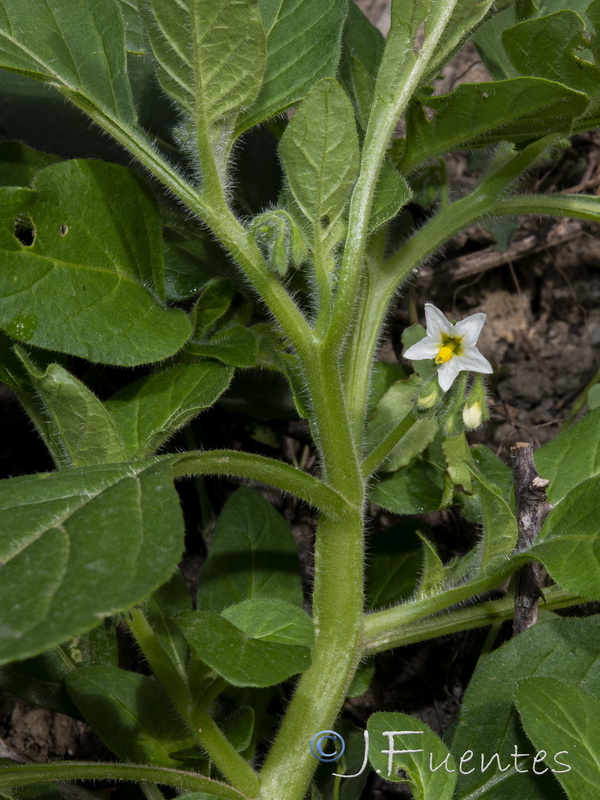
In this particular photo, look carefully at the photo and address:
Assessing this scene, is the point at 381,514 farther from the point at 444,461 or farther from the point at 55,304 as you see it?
the point at 55,304

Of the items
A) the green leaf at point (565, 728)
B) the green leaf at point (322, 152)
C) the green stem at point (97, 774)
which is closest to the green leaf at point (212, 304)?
the green leaf at point (322, 152)

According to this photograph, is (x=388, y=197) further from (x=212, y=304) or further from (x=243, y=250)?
(x=212, y=304)

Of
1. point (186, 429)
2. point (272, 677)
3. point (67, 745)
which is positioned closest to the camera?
point (272, 677)

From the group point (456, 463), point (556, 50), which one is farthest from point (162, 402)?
point (556, 50)

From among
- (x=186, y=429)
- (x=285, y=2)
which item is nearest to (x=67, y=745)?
(x=186, y=429)

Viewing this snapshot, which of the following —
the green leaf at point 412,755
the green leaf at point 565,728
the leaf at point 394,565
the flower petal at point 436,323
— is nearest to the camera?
the green leaf at point 565,728

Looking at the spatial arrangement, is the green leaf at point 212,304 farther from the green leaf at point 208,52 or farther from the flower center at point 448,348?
the flower center at point 448,348

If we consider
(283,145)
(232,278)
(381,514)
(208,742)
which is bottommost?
(381,514)
